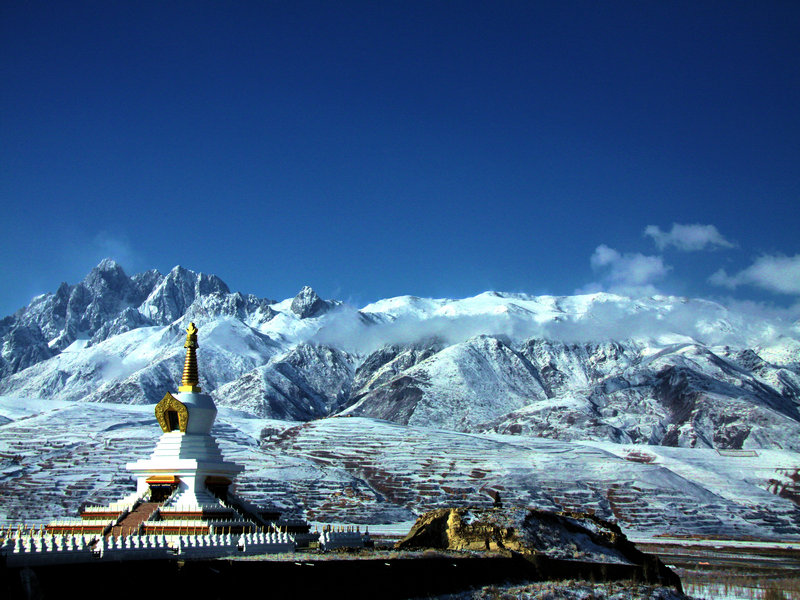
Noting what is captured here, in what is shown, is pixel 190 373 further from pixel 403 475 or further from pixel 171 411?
pixel 403 475

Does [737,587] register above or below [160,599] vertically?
below

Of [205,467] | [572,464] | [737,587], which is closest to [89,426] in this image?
[572,464]

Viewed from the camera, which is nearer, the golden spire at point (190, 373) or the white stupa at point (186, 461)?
the white stupa at point (186, 461)

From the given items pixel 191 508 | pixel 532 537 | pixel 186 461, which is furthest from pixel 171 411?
pixel 532 537

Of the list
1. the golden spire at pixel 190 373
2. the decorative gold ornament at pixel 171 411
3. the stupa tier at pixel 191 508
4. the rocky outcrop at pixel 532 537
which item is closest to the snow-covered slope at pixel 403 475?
the golden spire at pixel 190 373

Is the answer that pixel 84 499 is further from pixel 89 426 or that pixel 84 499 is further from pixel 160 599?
pixel 160 599

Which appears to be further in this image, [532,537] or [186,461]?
[186,461]

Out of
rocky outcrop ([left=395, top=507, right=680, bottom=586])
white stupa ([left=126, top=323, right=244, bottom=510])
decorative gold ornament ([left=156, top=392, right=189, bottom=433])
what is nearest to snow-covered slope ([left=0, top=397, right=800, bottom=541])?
decorative gold ornament ([left=156, top=392, right=189, bottom=433])

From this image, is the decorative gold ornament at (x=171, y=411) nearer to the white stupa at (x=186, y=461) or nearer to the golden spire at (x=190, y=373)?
the white stupa at (x=186, y=461)
